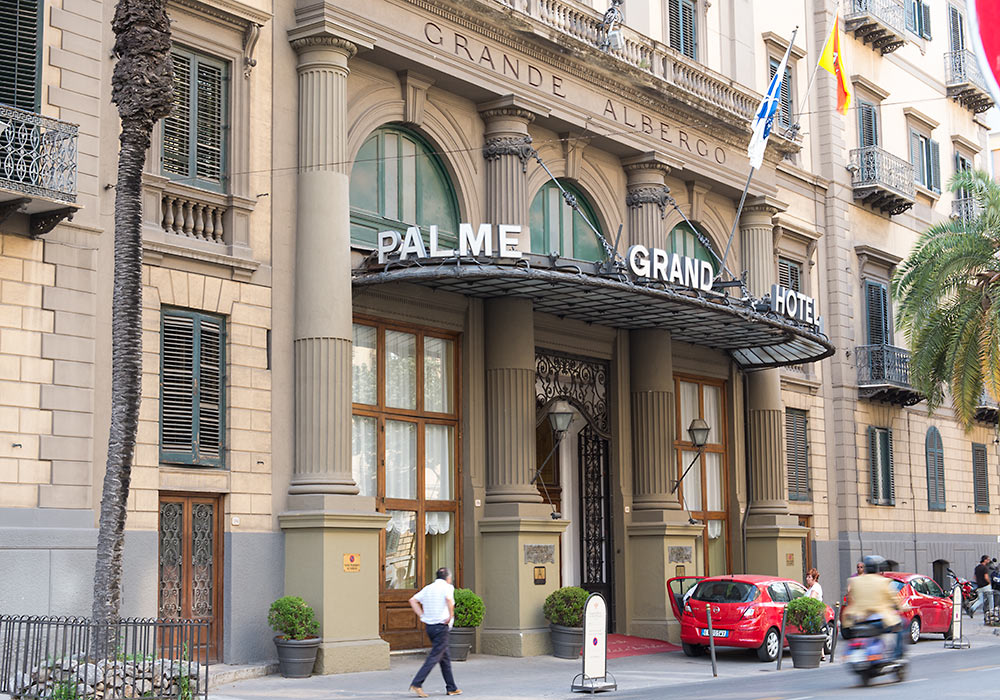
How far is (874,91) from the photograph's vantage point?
132ft

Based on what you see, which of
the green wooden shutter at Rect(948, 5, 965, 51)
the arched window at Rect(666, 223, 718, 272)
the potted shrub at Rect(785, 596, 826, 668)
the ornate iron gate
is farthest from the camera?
the green wooden shutter at Rect(948, 5, 965, 51)

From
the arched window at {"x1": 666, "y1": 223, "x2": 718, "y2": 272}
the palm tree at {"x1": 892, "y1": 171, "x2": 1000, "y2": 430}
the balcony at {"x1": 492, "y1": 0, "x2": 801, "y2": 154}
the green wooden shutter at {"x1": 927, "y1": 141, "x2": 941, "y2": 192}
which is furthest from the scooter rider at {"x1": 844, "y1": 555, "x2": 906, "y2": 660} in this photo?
the green wooden shutter at {"x1": 927, "y1": 141, "x2": 941, "y2": 192}

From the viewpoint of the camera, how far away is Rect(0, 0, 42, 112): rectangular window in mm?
17391

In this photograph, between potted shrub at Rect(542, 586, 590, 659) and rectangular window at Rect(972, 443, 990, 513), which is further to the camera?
rectangular window at Rect(972, 443, 990, 513)

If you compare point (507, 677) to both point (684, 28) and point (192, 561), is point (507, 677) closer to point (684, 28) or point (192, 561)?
point (192, 561)

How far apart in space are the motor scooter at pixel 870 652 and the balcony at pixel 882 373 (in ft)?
66.2

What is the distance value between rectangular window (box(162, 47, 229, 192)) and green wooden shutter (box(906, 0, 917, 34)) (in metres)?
29.9

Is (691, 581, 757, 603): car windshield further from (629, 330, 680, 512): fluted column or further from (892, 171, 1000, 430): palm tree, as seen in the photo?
(892, 171, 1000, 430): palm tree

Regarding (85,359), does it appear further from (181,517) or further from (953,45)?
(953,45)

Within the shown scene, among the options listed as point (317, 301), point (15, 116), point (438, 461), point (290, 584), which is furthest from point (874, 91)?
point (15, 116)

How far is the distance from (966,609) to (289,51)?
29.1 metres

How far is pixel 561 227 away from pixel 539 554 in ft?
24.0

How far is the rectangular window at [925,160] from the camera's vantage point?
4294 centimetres

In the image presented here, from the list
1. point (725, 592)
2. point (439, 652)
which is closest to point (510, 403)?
point (725, 592)
